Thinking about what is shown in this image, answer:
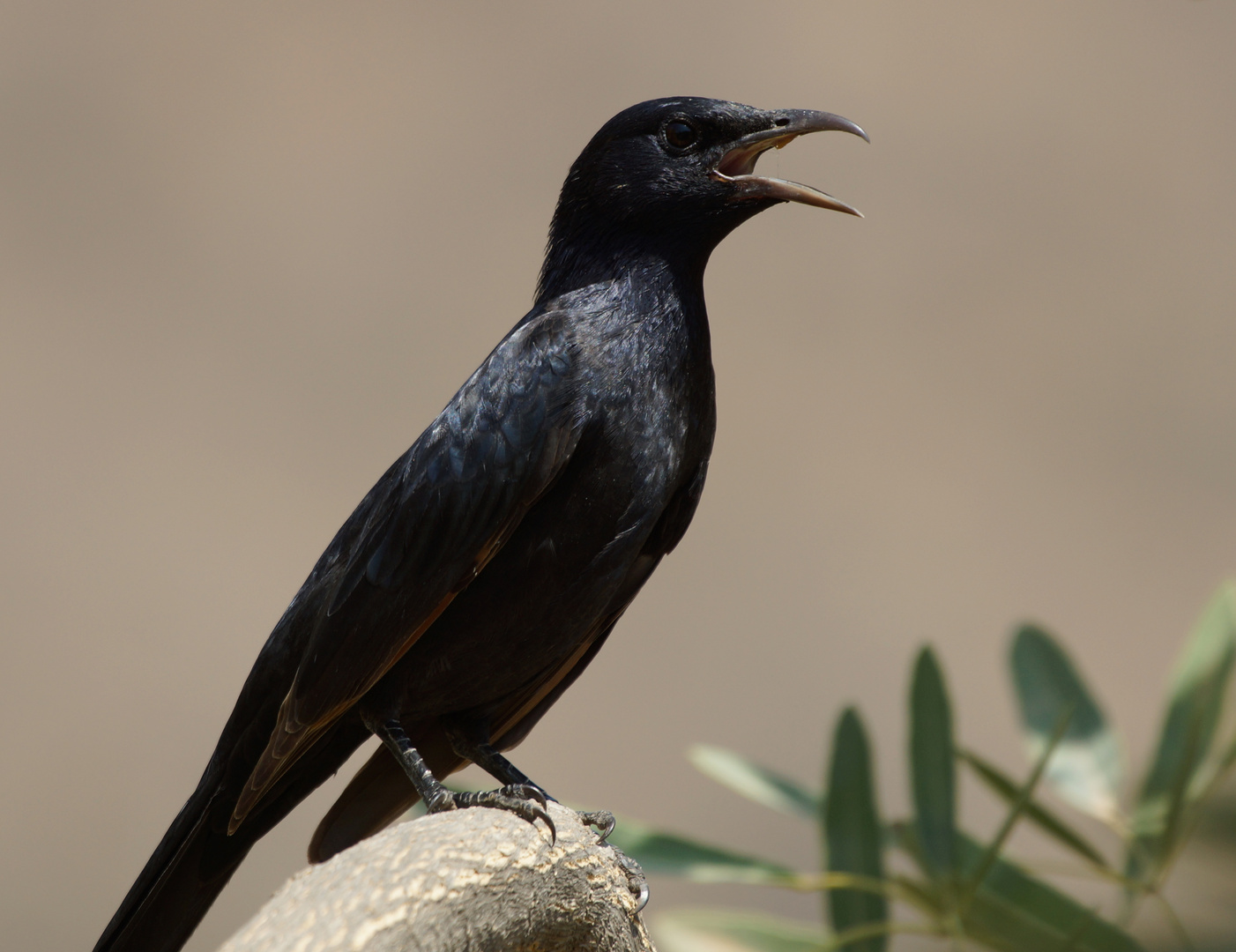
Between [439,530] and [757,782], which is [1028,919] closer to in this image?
[757,782]

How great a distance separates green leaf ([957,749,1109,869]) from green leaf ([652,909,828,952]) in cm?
47

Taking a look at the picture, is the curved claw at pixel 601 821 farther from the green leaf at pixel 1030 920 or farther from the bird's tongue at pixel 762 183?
the bird's tongue at pixel 762 183

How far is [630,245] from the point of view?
6.55 ft

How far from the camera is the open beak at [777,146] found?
1.91 metres

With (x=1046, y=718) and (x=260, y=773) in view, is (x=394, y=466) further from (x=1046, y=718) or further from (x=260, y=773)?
(x=1046, y=718)

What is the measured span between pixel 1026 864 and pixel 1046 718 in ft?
1.56

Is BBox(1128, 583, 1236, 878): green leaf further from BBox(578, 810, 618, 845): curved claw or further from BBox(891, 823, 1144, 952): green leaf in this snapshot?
BBox(578, 810, 618, 845): curved claw

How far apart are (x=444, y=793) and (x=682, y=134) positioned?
3.77 feet

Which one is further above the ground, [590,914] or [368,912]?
[368,912]

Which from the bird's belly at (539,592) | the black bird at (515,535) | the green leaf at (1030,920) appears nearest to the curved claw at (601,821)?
the black bird at (515,535)

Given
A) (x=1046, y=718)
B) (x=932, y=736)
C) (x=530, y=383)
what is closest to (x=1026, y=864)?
(x=932, y=736)

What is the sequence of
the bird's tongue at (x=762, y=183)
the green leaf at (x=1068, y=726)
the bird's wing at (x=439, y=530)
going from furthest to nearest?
the green leaf at (x=1068, y=726) → the bird's tongue at (x=762, y=183) → the bird's wing at (x=439, y=530)

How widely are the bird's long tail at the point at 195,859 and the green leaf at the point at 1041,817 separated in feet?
3.77

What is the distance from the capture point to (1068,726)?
259 centimetres
